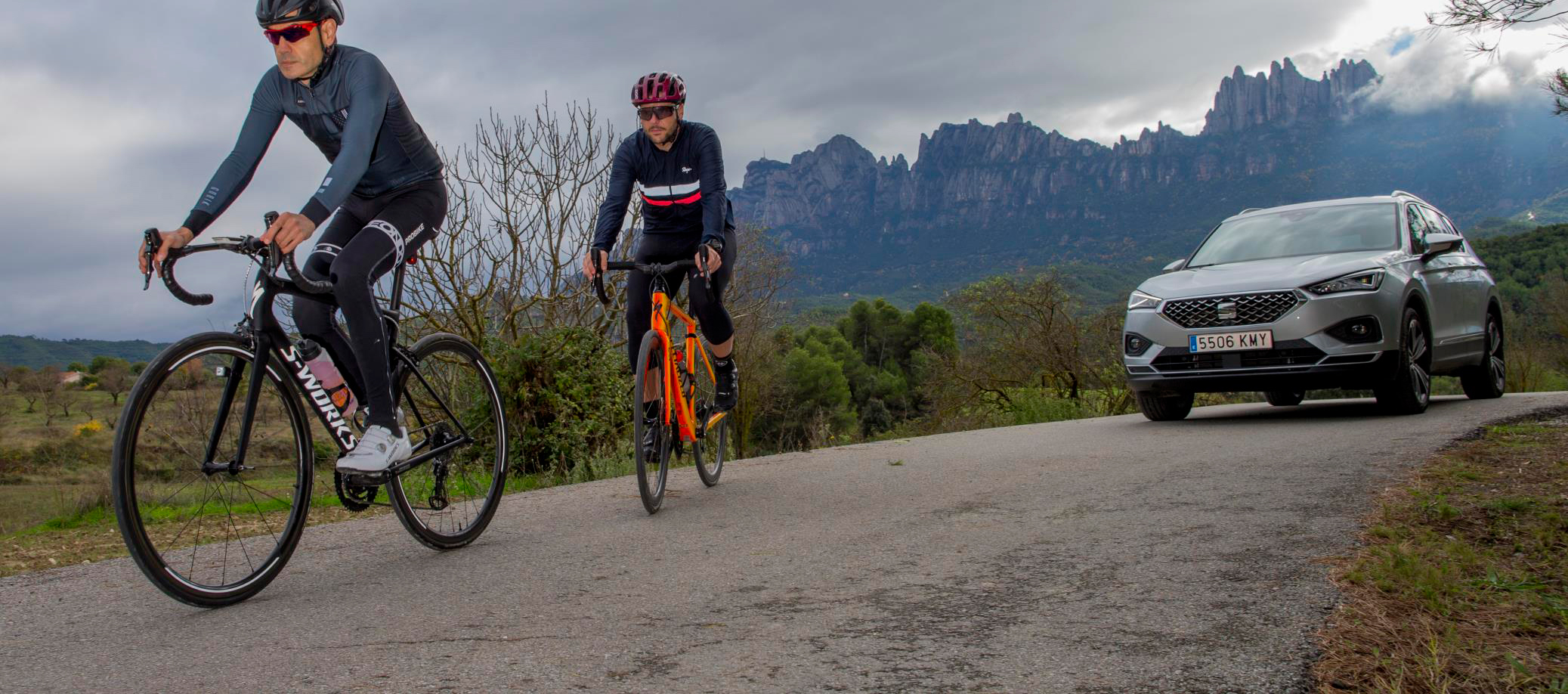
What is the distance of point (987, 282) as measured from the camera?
30266 mm

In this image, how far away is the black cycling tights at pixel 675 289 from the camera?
5.47 metres

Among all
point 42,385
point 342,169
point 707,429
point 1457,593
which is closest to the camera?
point 1457,593

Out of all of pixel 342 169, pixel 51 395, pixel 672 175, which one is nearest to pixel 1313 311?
pixel 672 175

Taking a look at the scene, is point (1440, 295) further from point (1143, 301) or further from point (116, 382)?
point (116, 382)

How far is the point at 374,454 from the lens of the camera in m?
3.65

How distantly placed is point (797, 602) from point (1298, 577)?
1.57 m

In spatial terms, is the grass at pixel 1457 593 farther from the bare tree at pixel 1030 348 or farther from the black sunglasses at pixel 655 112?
the bare tree at pixel 1030 348

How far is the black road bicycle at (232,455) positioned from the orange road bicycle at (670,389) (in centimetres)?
129

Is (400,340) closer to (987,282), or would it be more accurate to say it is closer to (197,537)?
(197,537)

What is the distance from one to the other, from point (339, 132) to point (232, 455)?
128 centimetres

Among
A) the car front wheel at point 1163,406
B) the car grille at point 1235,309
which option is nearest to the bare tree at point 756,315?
the car front wheel at point 1163,406

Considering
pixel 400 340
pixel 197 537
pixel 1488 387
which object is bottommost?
pixel 1488 387

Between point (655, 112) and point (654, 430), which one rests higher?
point (655, 112)

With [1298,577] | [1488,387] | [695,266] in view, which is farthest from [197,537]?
[1488,387]
